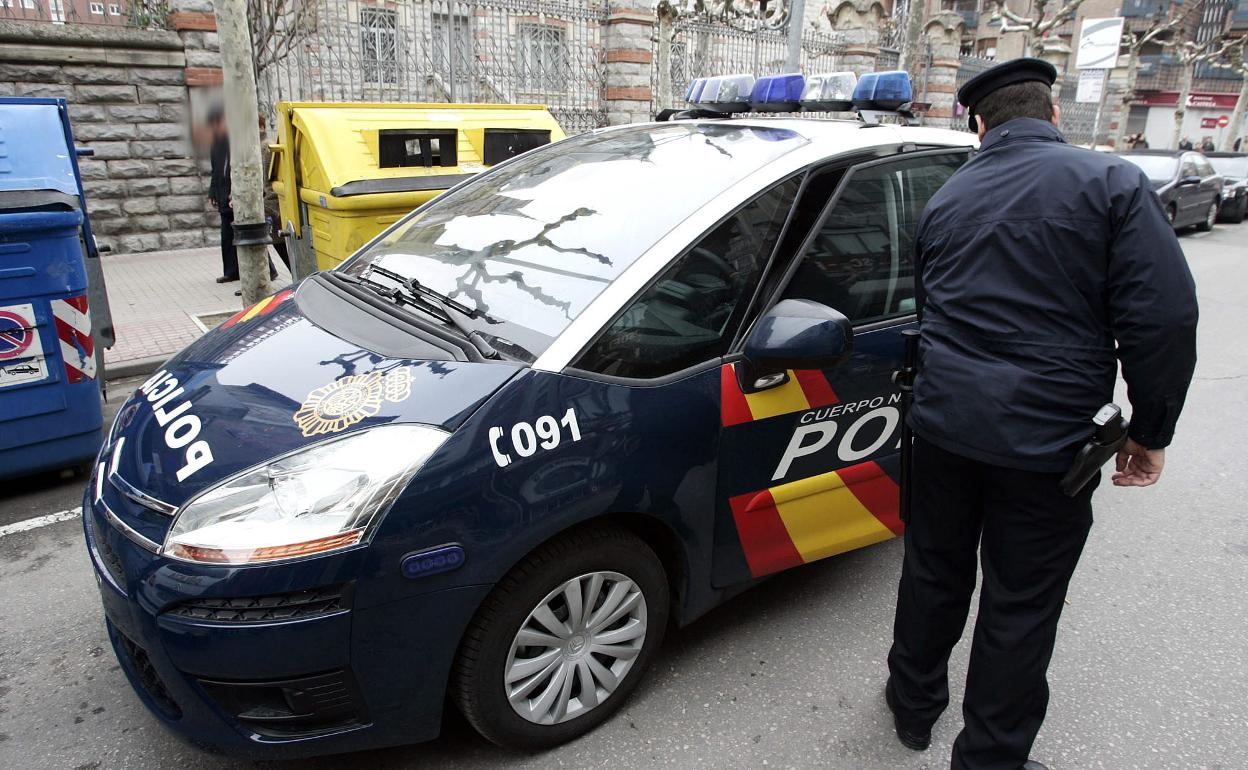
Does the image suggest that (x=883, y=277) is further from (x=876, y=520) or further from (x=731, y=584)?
(x=731, y=584)

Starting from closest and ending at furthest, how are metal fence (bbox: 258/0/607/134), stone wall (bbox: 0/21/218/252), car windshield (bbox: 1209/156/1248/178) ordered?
stone wall (bbox: 0/21/218/252) < metal fence (bbox: 258/0/607/134) < car windshield (bbox: 1209/156/1248/178)

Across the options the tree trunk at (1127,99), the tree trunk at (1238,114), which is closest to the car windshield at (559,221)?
the tree trunk at (1127,99)

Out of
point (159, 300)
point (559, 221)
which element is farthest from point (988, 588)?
point (159, 300)

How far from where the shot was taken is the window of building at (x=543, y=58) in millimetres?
12530

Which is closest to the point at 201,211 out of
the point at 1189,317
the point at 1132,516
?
the point at 1132,516

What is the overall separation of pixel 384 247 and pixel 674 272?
1340mm

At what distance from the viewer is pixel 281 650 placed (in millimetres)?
1919

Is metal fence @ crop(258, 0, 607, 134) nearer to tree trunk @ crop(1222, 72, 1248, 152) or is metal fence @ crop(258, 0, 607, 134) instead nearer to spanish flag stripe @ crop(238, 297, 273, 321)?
spanish flag stripe @ crop(238, 297, 273, 321)

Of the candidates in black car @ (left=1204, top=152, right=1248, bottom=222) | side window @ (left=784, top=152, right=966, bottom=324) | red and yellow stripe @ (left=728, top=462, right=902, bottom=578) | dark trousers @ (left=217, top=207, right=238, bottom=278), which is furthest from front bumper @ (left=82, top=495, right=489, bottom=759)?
black car @ (left=1204, top=152, right=1248, bottom=222)

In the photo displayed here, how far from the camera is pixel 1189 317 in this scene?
1886mm

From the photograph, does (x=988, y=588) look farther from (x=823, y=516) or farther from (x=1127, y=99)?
(x=1127, y=99)

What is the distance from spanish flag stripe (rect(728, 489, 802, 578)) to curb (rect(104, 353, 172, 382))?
4.87 metres

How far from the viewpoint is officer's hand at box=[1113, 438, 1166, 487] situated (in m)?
2.08

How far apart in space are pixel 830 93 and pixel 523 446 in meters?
2.36
